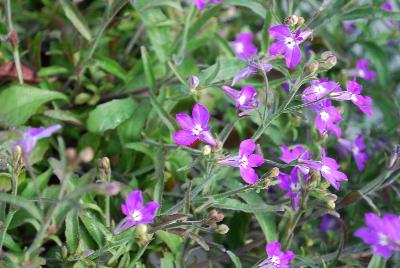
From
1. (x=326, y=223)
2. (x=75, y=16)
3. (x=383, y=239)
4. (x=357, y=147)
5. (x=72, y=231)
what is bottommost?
(x=326, y=223)

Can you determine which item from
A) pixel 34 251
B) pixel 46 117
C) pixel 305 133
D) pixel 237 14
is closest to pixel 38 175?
pixel 46 117

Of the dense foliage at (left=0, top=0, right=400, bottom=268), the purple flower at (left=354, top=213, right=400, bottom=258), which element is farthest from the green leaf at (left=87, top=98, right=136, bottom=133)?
the purple flower at (left=354, top=213, right=400, bottom=258)

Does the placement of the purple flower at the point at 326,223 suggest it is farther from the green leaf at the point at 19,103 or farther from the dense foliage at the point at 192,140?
the green leaf at the point at 19,103

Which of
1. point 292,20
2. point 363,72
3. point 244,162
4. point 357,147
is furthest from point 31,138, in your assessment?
point 363,72

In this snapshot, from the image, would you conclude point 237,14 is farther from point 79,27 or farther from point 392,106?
point 79,27

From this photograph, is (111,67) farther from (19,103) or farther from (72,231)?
(72,231)

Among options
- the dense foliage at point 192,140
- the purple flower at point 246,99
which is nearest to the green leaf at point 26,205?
the dense foliage at point 192,140
